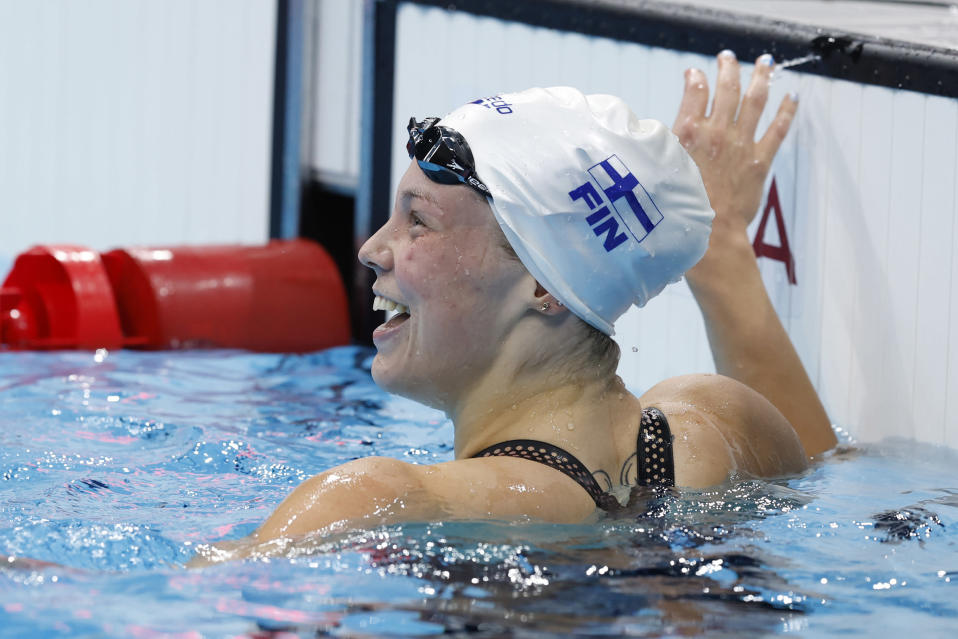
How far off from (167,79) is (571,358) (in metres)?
5.03

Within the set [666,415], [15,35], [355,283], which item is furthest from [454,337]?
[15,35]

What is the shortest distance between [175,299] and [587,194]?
130 inches

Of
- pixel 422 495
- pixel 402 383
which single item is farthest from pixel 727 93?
pixel 422 495

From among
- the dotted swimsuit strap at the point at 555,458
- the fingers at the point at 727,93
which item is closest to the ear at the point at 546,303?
the dotted swimsuit strap at the point at 555,458

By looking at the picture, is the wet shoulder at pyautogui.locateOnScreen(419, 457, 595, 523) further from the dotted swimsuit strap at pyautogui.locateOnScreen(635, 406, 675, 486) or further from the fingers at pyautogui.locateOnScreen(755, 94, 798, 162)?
the fingers at pyautogui.locateOnScreen(755, 94, 798, 162)

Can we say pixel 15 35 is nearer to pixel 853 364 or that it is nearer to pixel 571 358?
pixel 853 364

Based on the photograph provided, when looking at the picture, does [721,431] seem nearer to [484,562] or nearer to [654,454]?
[654,454]

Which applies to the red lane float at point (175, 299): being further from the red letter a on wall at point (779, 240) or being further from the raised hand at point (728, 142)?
the raised hand at point (728, 142)

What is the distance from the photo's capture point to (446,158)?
91.5 inches

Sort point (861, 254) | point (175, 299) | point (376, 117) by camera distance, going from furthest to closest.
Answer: point (376, 117)
point (175, 299)
point (861, 254)

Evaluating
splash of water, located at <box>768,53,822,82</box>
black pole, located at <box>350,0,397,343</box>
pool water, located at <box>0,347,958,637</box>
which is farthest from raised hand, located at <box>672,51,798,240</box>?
black pole, located at <box>350,0,397,343</box>

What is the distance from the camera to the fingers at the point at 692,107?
3385 mm

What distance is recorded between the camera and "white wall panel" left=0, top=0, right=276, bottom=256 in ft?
21.0

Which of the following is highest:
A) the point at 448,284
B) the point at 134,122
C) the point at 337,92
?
the point at 337,92
